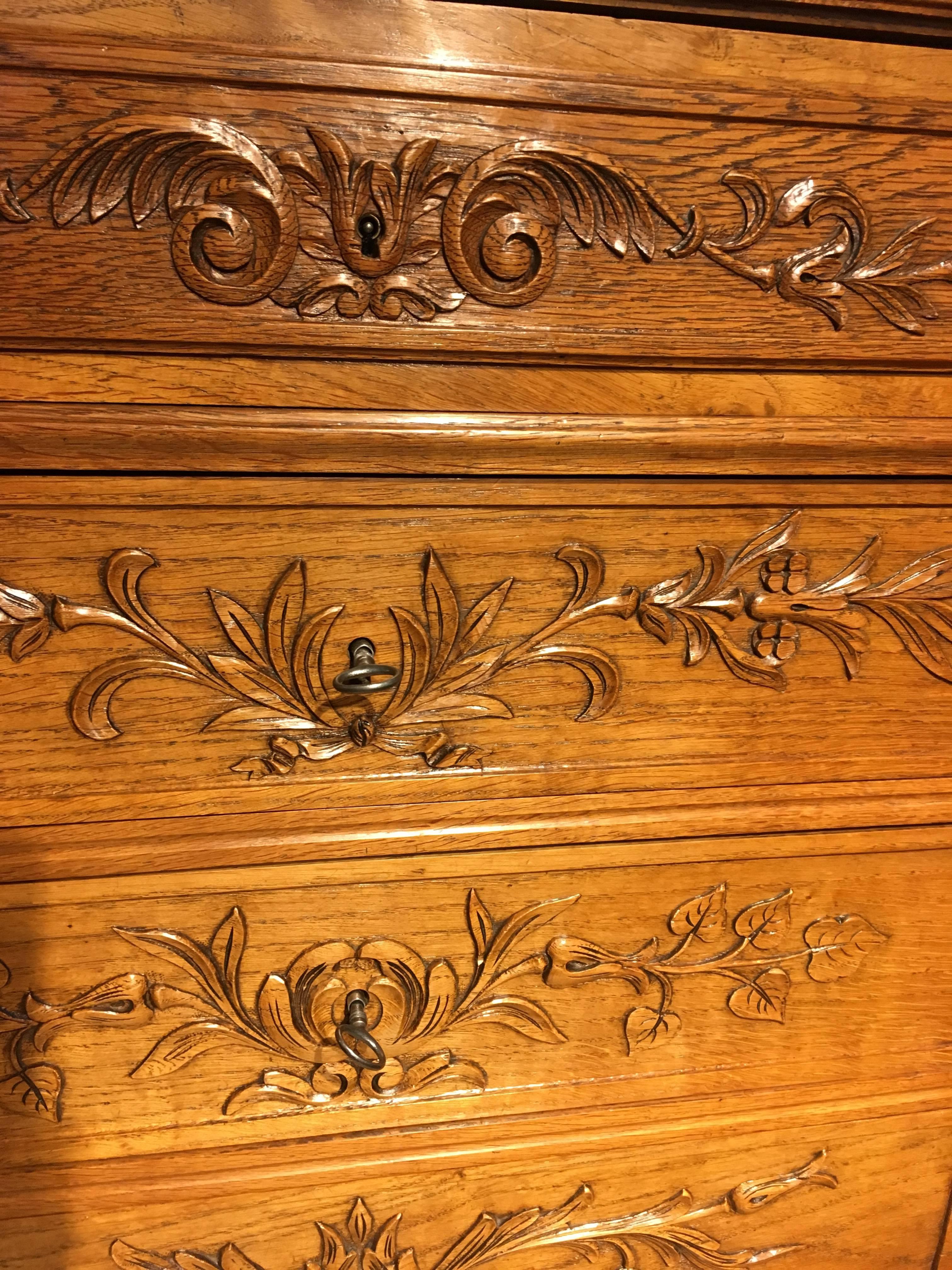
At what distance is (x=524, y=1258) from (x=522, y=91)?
703 millimetres

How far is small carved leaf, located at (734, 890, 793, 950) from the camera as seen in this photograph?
59cm

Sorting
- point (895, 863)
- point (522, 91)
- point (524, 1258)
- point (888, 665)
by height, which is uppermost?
point (522, 91)

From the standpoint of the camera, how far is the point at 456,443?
48 cm

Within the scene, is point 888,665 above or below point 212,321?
below

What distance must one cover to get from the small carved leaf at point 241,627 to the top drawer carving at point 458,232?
13 cm

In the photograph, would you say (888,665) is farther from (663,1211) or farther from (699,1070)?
Answer: (663,1211)

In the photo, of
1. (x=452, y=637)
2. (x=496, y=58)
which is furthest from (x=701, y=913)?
(x=496, y=58)

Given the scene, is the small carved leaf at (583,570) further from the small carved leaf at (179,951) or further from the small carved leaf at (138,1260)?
the small carved leaf at (138,1260)

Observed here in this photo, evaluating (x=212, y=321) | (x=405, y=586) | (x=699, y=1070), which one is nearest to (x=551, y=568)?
(x=405, y=586)

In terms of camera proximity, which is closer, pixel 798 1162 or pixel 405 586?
pixel 405 586

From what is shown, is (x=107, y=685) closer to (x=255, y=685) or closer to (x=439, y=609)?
(x=255, y=685)

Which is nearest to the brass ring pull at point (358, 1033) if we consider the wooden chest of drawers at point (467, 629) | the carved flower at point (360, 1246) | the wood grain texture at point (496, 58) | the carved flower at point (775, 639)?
the wooden chest of drawers at point (467, 629)

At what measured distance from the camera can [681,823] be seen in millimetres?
560

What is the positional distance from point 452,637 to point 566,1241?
1.39 ft
